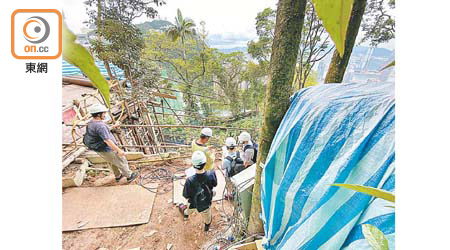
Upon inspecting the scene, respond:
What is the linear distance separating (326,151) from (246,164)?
1453mm

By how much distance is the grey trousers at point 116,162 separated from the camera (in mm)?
2509

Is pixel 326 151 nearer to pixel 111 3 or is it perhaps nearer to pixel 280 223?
pixel 280 223

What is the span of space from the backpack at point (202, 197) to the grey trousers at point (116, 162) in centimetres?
130

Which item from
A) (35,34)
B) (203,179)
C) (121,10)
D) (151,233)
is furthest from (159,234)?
(121,10)

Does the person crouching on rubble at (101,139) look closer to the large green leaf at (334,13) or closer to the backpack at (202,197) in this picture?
the backpack at (202,197)

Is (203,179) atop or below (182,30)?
below

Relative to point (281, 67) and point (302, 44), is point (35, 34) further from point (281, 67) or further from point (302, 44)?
point (302, 44)

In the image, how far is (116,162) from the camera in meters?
2.62

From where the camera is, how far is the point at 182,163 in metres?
3.54

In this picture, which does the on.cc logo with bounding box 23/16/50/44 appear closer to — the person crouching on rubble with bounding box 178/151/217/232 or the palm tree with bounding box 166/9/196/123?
the person crouching on rubble with bounding box 178/151/217/232

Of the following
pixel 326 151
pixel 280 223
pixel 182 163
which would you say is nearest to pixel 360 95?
pixel 326 151

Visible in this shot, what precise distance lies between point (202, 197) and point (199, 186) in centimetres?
13

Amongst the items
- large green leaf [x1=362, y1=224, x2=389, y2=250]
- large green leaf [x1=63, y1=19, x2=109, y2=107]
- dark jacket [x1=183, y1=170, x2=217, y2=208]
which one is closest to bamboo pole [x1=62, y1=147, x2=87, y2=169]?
dark jacket [x1=183, y1=170, x2=217, y2=208]

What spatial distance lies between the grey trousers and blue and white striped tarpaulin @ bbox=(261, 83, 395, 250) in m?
2.12
